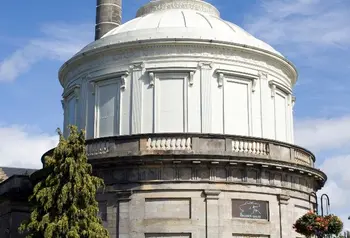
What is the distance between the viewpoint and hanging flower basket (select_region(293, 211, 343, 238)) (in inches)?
1062


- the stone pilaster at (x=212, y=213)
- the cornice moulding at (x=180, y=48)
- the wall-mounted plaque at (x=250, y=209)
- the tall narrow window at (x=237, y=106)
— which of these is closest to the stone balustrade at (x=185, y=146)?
the stone pilaster at (x=212, y=213)

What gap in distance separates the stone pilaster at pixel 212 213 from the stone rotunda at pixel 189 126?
45mm

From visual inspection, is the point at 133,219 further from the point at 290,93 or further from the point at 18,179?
the point at 290,93

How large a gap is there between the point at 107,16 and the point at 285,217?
25.1 metres

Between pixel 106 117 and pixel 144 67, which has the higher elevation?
pixel 144 67

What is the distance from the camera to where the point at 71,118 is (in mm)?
38844

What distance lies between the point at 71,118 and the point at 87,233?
13.5m

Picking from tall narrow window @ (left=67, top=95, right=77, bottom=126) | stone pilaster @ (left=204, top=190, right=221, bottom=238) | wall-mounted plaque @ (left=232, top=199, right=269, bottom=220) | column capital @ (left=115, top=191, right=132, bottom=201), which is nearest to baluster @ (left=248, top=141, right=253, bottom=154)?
wall-mounted plaque @ (left=232, top=199, right=269, bottom=220)

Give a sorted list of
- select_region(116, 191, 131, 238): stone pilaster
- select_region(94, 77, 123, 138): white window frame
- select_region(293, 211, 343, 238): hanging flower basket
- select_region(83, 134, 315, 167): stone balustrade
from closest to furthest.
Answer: select_region(293, 211, 343, 238): hanging flower basket
select_region(116, 191, 131, 238): stone pilaster
select_region(83, 134, 315, 167): stone balustrade
select_region(94, 77, 123, 138): white window frame

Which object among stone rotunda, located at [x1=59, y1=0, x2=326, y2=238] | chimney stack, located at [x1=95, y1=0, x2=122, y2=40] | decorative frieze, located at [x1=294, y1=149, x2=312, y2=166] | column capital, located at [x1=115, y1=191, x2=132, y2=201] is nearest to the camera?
stone rotunda, located at [x1=59, y1=0, x2=326, y2=238]

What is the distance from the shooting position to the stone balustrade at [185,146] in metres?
30.5

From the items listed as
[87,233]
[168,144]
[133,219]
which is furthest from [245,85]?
[87,233]

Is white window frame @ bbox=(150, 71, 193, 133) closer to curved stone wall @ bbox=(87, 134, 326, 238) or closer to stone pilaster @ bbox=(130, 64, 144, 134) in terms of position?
stone pilaster @ bbox=(130, 64, 144, 134)

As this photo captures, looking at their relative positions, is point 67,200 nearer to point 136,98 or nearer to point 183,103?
point 136,98
